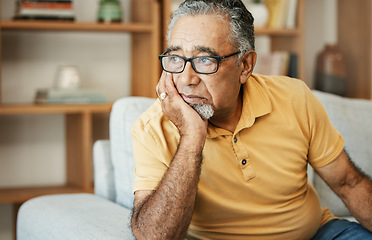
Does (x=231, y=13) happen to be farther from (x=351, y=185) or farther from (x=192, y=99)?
(x=351, y=185)

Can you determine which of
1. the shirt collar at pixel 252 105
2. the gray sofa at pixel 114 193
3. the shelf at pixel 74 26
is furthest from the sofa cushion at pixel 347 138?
the shelf at pixel 74 26

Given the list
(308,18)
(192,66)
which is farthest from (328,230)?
(308,18)

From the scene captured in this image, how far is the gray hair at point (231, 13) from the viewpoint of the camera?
4.53 feet

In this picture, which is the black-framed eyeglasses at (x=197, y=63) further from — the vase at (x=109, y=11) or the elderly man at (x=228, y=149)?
the vase at (x=109, y=11)

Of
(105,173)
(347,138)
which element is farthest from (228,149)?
(347,138)

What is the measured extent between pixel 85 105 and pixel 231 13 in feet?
4.71

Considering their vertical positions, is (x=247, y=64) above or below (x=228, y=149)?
above

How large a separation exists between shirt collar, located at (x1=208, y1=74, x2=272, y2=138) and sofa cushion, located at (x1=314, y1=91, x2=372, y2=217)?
484 mm

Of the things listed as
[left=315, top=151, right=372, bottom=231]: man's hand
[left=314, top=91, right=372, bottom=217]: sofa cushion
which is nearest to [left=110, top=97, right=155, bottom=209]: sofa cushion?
[left=315, top=151, right=372, bottom=231]: man's hand

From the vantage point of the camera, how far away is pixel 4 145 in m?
2.90

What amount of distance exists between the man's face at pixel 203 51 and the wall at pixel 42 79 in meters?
1.69

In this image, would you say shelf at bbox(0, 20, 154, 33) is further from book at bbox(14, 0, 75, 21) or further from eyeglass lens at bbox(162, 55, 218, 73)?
eyeglass lens at bbox(162, 55, 218, 73)

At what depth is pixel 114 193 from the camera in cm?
179

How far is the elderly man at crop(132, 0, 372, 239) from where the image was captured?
1.33 meters
